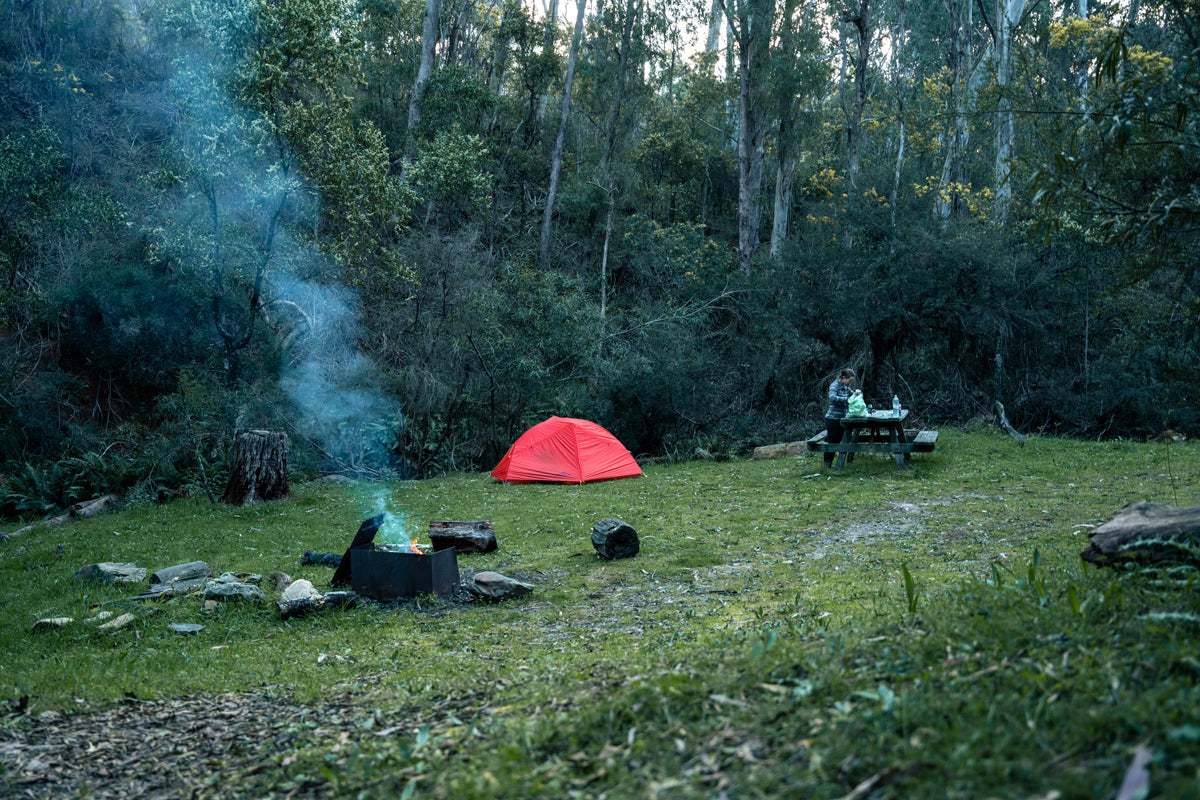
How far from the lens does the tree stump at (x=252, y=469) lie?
11.9 metres

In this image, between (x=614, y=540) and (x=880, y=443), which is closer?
(x=614, y=540)

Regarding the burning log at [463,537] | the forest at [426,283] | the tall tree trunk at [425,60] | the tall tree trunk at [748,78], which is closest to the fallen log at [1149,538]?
the burning log at [463,537]

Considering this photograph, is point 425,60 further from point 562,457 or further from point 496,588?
point 496,588

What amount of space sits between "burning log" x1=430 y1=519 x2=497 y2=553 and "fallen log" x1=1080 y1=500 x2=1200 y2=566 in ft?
18.7

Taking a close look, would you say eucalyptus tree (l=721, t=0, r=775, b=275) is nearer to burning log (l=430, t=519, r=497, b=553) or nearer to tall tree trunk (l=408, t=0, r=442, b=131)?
tall tree trunk (l=408, t=0, r=442, b=131)

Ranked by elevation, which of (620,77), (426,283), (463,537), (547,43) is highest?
(547,43)

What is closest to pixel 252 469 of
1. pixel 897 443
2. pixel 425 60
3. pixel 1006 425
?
pixel 897 443

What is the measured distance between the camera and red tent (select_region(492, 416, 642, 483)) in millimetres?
14031

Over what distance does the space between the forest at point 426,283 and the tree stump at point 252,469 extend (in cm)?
144

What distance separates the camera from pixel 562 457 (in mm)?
14117

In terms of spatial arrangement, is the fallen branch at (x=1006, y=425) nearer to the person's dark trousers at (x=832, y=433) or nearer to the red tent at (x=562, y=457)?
the person's dark trousers at (x=832, y=433)

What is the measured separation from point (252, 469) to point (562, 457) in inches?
195

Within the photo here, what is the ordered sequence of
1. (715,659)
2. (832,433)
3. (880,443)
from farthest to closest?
(832,433)
(880,443)
(715,659)

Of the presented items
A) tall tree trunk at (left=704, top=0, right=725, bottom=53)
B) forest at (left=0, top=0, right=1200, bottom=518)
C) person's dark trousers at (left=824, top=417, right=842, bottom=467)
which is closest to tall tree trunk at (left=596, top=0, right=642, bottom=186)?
forest at (left=0, top=0, right=1200, bottom=518)
